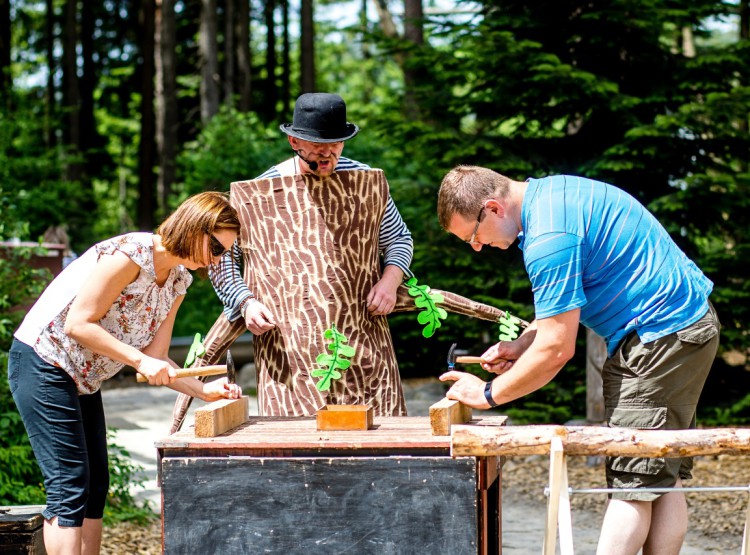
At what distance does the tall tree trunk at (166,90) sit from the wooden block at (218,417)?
1389 cm

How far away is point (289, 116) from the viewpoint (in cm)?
2217

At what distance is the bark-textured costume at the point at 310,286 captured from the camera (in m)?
3.36

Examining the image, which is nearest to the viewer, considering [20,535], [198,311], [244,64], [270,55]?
[20,535]

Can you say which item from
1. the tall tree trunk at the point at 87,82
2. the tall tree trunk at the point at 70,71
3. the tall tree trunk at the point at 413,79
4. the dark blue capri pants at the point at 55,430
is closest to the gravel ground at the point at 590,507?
the dark blue capri pants at the point at 55,430

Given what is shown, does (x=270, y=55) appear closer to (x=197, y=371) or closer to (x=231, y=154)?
(x=231, y=154)

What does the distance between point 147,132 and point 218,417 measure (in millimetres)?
14711

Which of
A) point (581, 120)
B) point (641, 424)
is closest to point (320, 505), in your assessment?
point (641, 424)

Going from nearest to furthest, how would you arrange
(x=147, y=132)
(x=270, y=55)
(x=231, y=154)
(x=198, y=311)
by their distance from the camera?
1. (x=198, y=311)
2. (x=231, y=154)
3. (x=147, y=132)
4. (x=270, y=55)

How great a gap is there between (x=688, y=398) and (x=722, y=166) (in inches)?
215

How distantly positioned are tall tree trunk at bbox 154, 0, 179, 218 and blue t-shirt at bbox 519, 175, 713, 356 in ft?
46.1

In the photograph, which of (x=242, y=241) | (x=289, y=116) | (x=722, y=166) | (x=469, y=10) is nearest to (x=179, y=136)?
(x=289, y=116)

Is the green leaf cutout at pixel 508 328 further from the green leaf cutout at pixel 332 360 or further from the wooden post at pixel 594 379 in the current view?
the wooden post at pixel 594 379

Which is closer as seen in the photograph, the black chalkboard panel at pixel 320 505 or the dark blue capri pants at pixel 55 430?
the black chalkboard panel at pixel 320 505

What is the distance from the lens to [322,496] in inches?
99.7
